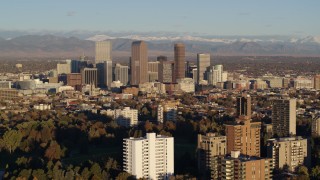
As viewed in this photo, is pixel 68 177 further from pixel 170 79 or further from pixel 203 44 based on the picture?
pixel 203 44

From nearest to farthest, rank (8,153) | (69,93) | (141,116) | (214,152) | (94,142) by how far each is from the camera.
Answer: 1. (214,152)
2. (8,153)
3. (94,142)
4. (141,116)
5. (69,93)

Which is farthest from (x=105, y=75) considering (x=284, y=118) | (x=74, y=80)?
(x=284, y=118)

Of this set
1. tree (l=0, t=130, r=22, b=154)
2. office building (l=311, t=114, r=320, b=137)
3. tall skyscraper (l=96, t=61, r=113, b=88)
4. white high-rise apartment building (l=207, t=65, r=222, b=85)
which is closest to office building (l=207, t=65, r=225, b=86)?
white high-rise apartment building (l=207, t=65, r=222, b=85)

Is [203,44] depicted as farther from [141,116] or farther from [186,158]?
[186,158]

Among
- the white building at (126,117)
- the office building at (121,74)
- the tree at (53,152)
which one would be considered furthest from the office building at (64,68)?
the tree at (53,152)

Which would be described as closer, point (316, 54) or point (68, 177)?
point (68, 177)

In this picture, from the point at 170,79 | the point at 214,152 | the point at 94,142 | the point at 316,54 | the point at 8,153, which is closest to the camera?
the point at 214,152

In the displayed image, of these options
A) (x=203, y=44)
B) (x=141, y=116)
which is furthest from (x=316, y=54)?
(x=141, y=116)

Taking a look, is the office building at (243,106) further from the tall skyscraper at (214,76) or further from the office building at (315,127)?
the tall skyscraper at (214,76)
